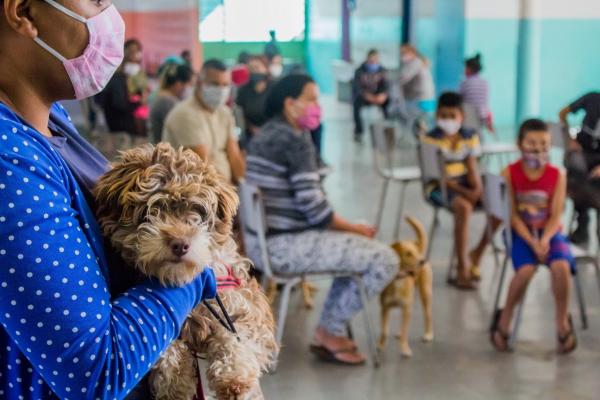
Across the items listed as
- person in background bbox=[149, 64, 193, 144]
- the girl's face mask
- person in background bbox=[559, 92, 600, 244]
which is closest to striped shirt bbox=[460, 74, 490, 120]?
person in background bbox=[559, 92, 600, 244]

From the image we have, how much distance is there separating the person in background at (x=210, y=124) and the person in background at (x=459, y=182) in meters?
1.36

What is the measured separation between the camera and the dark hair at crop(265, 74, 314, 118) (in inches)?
177

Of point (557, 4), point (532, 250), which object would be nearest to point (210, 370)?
point (532, 250)

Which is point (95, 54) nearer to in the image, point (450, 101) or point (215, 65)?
point (215, 65)

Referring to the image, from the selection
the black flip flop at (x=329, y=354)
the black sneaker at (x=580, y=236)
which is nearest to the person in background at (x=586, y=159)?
the black sneaker at (x=580, y=236)

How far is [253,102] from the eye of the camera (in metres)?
7.90

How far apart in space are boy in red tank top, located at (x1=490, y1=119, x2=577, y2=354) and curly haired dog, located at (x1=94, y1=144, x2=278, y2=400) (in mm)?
3415

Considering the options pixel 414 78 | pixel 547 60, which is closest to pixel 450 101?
pixel 414 78

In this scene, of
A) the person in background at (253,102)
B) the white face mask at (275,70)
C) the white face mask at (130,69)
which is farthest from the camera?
the white face mask at (275,70)

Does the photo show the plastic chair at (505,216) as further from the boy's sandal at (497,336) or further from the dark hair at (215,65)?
the dark hair at (215,65)

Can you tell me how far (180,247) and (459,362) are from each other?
11.5 ft

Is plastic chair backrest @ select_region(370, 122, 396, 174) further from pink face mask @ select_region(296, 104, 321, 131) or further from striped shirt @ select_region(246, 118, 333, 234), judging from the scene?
striped shirt @ select_region(246, 118, 333, 234)

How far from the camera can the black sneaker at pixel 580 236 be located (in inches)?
261

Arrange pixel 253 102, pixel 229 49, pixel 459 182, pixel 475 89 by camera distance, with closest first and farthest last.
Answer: pixel 459 182
pixel 253 102
pixel 475 89
pixel 229 49
